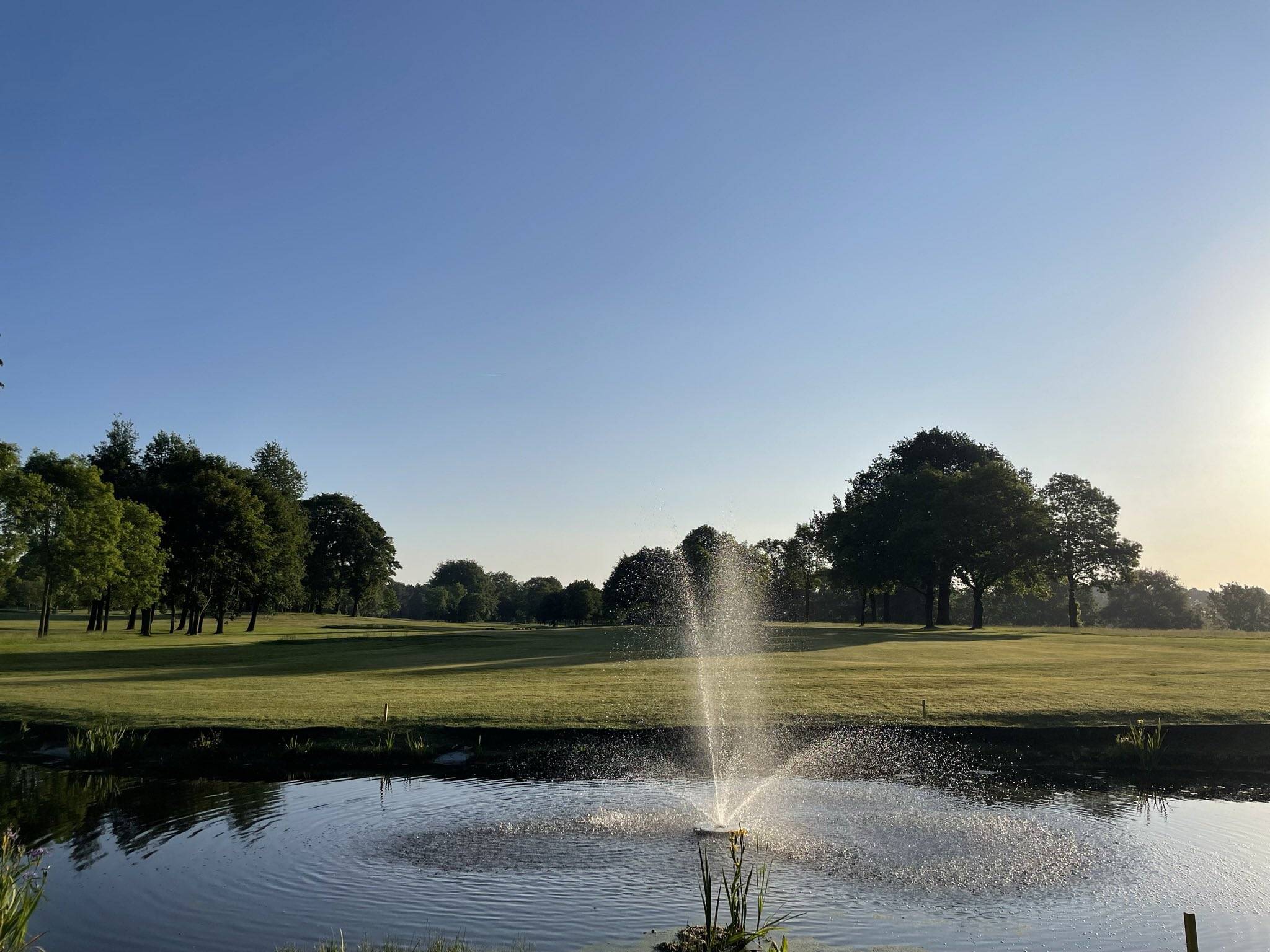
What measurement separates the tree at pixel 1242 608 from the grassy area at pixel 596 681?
131818mm

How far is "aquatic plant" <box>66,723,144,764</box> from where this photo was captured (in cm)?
2339

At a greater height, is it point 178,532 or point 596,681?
point 178,532

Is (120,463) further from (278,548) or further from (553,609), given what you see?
(553,609)

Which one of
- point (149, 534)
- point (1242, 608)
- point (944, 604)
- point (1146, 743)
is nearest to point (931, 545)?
point (944, 604)

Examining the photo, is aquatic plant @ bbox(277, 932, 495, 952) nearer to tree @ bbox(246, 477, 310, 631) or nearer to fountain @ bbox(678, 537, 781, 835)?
fountain @ bbox(678, 537, 781, 835)

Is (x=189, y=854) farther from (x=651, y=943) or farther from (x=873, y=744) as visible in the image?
(x=873, y=744)

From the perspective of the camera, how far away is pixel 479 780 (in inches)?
838

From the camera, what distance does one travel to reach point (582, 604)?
130750 mm

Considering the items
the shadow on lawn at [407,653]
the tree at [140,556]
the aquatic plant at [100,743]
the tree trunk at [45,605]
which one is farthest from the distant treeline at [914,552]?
the aquatic plant at [100,743]

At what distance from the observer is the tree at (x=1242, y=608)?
17788 centimetres

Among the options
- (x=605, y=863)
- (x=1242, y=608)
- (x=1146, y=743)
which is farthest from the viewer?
(x=1242, y=608)

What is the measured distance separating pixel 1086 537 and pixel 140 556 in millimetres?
85977

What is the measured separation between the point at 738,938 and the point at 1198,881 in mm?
8359

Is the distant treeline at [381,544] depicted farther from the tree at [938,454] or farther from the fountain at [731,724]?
the fountain at [731,724]
